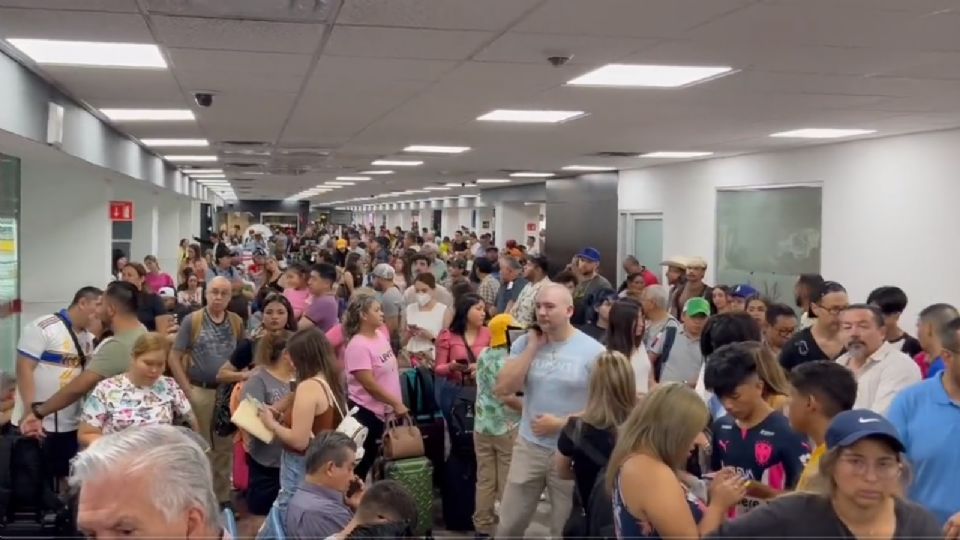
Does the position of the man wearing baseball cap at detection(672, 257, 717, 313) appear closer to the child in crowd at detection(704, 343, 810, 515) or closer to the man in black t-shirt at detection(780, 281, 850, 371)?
the man in black t-shirt at detection(780, 281, 850, 371)

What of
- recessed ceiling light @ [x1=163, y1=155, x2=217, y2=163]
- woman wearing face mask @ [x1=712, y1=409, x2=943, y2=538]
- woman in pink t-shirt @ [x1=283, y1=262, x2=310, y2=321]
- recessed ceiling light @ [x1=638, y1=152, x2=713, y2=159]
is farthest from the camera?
recessed ceiling light @ [x1=163, y1=155, x2=217, y2=163]

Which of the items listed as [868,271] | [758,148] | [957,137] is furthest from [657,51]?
[758,148]

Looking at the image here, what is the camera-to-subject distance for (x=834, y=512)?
2.36 meters

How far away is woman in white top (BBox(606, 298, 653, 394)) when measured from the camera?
17.3 ft

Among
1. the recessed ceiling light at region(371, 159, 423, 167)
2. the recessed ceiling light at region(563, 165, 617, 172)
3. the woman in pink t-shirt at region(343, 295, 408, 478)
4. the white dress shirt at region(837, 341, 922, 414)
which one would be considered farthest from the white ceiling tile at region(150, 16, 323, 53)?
the recessed ceiling light at region(563, 165, 617, 172)

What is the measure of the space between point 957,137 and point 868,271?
74.2 inches

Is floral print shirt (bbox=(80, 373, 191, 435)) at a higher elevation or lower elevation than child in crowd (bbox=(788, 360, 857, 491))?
lower

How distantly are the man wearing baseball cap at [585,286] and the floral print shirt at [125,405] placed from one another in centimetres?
450

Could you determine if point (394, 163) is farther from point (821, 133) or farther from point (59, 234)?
point (821, 133)

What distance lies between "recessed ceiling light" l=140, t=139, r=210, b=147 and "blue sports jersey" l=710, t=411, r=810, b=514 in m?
9.56

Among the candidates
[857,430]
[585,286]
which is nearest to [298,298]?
[585,286]

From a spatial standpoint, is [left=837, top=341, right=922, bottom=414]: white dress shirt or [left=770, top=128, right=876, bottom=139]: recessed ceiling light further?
[left=770, top=128, right=876, bottom=139]: recessed ceiling light

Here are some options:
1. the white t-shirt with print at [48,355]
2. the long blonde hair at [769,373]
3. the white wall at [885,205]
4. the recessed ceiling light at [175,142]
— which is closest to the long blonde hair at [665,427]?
the long blonde hair at [769,373]

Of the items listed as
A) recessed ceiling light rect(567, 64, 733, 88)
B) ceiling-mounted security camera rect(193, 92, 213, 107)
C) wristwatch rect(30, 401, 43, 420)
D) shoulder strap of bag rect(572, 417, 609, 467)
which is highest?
recessed ceiling light rect(567, 64, 733, 88)
